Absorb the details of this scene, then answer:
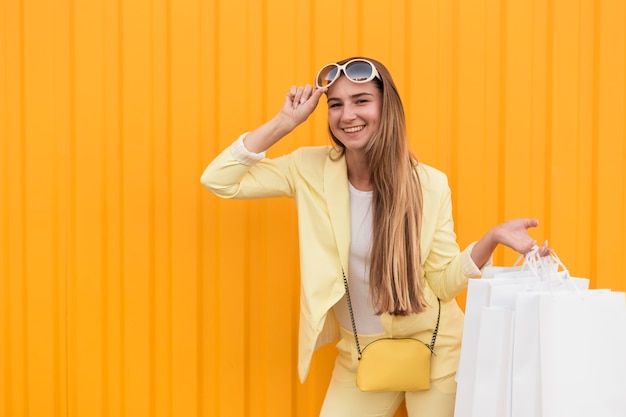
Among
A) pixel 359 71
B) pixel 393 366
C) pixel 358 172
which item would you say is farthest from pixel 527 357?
pixel 359 71

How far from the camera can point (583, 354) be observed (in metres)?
1.64

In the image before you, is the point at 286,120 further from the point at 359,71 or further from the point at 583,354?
the point at 583,354

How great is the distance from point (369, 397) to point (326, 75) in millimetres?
1162

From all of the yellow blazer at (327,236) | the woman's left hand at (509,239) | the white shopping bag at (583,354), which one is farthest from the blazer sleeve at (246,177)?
the white shopping bag at (583,354)

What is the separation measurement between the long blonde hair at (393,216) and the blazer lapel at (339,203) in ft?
0.30

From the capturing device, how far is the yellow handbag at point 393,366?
2184 mm

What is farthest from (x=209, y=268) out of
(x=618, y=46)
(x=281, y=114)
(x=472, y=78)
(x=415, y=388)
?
(x=618, y=46)

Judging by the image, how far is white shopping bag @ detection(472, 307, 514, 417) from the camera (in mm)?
1730

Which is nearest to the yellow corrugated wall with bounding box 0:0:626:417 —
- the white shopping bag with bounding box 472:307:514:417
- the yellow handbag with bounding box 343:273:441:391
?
the yellow handbag with bounding box 343:273:441:391

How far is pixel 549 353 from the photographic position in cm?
163

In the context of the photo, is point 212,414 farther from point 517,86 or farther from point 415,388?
point 517,86

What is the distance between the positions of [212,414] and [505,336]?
1.52 m

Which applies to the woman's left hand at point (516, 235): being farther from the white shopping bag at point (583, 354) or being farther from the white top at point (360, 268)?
the white top at point (360, 268)

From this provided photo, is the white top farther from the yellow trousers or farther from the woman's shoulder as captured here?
the woman's shoulder
